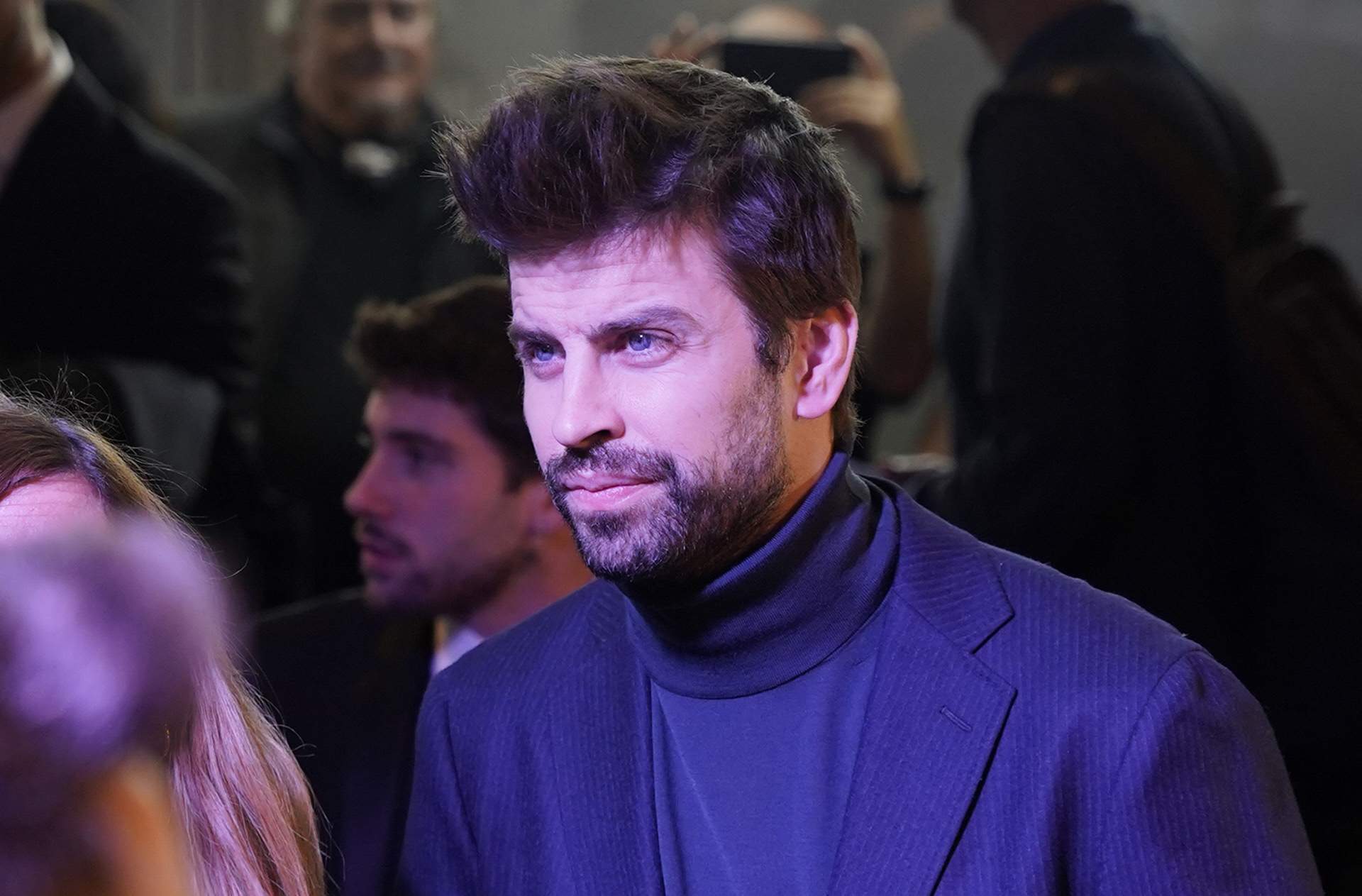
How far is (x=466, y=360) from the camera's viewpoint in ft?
8.55

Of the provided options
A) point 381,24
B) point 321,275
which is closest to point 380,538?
point 321,275

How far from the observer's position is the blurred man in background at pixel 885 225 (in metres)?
3.10

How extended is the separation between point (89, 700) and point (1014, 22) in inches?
90.7

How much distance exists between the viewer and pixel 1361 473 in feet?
7.43

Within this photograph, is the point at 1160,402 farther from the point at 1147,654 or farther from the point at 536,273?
the point at 536,273

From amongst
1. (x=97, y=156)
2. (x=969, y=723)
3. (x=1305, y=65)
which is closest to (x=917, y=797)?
(x=969, y=723)

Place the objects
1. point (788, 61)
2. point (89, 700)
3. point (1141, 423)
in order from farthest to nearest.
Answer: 1. point (788, 61)
2. point (1141, 423)
3. point (89, 700)

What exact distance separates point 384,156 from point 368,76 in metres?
0.20

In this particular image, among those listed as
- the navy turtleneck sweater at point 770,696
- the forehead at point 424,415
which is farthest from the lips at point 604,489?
the forehead at point 424,415

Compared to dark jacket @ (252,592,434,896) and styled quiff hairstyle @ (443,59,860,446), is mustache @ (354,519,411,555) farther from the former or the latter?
styled quiff hairstyle @ (443,59,860,446)

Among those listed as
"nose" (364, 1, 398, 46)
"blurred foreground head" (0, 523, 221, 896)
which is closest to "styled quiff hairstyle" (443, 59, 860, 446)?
"blurred foreground head" (0, 523, 221, 896)

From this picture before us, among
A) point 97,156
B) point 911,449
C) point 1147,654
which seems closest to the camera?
point 1147,654

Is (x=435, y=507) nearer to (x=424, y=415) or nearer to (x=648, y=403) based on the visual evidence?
(x=424, y=415)

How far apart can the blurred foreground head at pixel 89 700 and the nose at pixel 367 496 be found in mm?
2049
